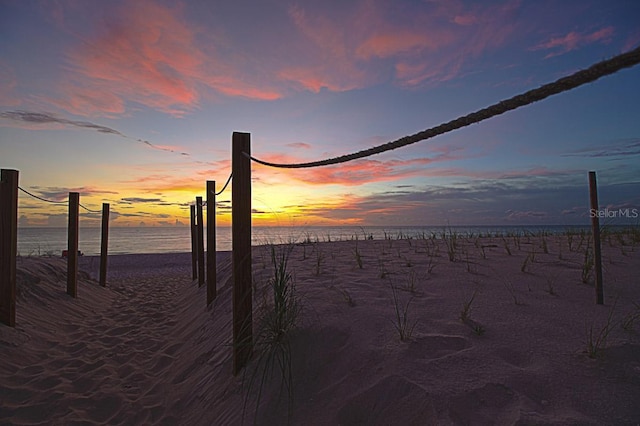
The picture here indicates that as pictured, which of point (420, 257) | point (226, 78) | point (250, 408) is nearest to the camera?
point (250, 408)

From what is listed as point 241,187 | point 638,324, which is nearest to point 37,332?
point 241,187

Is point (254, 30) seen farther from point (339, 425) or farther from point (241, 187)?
point (339, 425)

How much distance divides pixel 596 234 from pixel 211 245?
4.91 m

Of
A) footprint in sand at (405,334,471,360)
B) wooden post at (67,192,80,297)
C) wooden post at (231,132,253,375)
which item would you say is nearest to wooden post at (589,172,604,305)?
footprint in sand at (405,334,471,360)

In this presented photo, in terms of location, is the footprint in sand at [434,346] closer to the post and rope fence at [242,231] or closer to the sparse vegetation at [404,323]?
the sparse vegetation at [404,323]

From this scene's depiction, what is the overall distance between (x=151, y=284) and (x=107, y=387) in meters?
7.75

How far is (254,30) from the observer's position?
7160mm

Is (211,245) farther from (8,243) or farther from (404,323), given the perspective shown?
(404,323)

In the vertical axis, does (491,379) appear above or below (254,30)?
below

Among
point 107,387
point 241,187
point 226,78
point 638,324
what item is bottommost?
point 107,387

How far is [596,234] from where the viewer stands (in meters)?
3.45

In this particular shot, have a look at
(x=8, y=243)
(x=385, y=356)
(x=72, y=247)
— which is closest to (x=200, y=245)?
(x=72, y=247)

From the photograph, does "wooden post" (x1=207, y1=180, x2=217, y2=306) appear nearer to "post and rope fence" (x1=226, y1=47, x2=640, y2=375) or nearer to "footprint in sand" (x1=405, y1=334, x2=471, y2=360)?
"post and rope fence" (x1=226, y1=47, x2=640, y2=375)

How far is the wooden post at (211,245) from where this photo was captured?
559 centimetres
